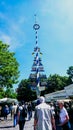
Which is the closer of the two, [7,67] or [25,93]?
[7,67]

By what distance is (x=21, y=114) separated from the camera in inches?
789

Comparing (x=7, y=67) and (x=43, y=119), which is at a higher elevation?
(x=7, y=67)

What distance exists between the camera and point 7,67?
6003cm

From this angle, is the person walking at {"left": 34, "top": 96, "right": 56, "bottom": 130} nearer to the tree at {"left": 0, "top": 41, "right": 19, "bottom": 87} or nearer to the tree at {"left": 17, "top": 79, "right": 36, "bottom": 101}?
the tree at {"left": 0, "top": 41, "right": 19, "bottom": 87}

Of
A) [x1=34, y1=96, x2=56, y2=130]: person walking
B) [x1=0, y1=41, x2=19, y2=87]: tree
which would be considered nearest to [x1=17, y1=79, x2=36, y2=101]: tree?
[x1=0, y1=41, x2=19, y2=87]: tree

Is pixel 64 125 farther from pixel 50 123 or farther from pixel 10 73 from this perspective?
pixel 10 73

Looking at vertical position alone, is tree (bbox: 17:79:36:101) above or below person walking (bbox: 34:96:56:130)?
above

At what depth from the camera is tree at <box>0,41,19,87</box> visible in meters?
59.7

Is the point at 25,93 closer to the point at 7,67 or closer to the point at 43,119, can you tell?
the point at 7,67

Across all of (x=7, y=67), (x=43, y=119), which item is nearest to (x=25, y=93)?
(x=7, y=67)

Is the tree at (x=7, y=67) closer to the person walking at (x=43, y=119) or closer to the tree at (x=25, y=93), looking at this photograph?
the person walking at (x=43, y=119)

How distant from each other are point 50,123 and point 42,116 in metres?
0.33

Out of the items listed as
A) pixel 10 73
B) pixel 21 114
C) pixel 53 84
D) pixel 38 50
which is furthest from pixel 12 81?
pixel 53 84

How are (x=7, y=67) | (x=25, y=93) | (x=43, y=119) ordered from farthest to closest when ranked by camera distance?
(x=25, y=93)
(x=7, y=67)
(x=43, y=119)
